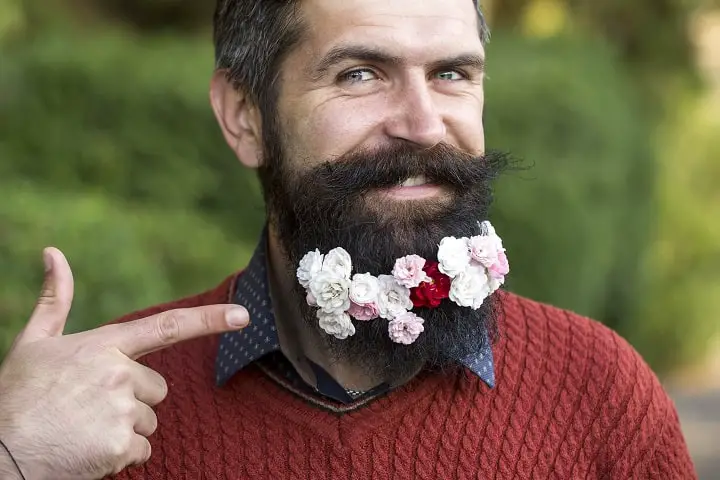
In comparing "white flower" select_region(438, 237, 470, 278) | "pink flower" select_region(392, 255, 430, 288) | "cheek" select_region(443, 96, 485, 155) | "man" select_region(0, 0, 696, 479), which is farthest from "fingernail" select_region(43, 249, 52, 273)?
"cheek" select_region(443, 96, 485, 155)

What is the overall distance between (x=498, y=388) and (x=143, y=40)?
5.52 meters

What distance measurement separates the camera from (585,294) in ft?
25.0

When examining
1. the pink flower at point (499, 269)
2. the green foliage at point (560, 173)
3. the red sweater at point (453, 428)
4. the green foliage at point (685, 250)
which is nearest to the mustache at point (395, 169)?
the pink flower at point (499, 269)

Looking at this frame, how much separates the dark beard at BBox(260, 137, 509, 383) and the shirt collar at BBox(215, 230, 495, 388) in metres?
0.05

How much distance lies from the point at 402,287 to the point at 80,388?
32.0 inches

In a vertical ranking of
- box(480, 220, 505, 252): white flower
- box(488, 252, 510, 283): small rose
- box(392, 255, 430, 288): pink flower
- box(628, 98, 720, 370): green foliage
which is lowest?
box(628, 98, 720, 370): green foliage

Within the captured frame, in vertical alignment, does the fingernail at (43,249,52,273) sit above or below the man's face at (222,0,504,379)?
below

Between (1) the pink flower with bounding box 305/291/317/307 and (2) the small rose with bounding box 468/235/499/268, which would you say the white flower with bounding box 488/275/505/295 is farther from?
(1) the pink flower with bounding box 305/291/317/307

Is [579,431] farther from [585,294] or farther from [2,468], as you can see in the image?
[585,294]

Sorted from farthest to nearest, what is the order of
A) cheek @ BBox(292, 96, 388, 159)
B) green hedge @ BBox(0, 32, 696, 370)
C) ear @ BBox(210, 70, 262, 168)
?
green hedge @ BBox(0, 32, 696, 370)
ear @ BBox(210, 70, 262, 168)
cheek @ BBox(292, 96, 388, 159)

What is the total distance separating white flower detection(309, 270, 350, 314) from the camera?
2.56 metres

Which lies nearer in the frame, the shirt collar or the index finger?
the index finger

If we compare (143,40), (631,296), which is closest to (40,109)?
(143,40)

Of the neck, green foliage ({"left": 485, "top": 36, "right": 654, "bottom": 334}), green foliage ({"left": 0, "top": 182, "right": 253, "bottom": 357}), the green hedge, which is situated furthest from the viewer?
green foliage ({"left": 485, "top": 36, "right": 654, "bottom": 334})
